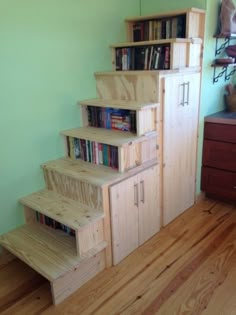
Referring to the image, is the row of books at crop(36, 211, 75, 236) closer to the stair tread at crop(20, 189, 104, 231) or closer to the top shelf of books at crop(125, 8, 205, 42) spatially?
the stair tread at crop(20, 189, 104, 231)

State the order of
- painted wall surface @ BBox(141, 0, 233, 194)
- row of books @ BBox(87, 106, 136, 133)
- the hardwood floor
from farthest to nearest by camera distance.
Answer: painted wall surface @ BBox(141, 0, 233, 194)
row of books @ BBox(87, 106, 136, 133)
the hardwood floor

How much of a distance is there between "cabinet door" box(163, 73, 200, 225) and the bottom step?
2.62 ft

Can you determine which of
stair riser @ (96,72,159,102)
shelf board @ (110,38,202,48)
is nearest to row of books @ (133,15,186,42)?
shelf board @ (110,38,202,48)

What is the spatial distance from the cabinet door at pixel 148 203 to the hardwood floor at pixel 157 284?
9 cm

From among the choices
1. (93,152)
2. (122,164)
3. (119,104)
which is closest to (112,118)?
(119,104)

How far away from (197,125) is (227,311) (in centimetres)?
147

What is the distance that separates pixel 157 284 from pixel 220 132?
141 centimetres

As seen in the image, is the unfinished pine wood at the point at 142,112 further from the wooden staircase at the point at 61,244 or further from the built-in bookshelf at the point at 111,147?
the wooden staircase at the point at 61,244

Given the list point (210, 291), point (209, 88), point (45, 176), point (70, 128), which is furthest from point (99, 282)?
point (209, 88)

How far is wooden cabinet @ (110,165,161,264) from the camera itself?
191cm

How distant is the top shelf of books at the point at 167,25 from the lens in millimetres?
2145

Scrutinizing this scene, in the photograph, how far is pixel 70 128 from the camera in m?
2.27

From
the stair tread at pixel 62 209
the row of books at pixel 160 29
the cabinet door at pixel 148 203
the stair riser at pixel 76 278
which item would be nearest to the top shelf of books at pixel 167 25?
the row of books at pixel 160 29

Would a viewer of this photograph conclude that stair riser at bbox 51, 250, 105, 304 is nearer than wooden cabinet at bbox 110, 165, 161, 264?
Answer: Yes
